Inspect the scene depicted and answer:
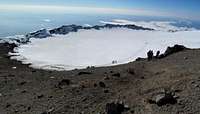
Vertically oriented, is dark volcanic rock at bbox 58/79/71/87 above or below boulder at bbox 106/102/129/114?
below

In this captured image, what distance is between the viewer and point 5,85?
2316 centimetres

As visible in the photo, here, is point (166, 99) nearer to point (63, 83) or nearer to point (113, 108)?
point (113, 108)

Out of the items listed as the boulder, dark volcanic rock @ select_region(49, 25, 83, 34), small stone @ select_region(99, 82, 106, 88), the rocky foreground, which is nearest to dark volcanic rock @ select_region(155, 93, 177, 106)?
the rocky foreground

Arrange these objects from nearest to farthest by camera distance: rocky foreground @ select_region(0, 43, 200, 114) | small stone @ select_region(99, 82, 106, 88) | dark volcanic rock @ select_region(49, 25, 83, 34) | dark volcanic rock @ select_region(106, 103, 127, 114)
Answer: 1. dark volcanic rock @ select_region(106, 103, 127, 114)
2. rocky foreground @ select_region(0, 43, 200, 114)
3. small stone @ select_region(99, 82, 106, 88)
4. dark volcanic rock @ select_region(49, 25, 83, 34)

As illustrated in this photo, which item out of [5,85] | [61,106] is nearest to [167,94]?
[61,106]

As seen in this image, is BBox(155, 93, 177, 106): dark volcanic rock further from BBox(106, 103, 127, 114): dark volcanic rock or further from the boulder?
BBox(106, 103, 127, 114): dark volcanic rock

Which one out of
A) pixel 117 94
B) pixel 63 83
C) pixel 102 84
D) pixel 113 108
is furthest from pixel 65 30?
pixel 113 108

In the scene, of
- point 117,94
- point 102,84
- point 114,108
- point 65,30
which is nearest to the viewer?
point 114,108

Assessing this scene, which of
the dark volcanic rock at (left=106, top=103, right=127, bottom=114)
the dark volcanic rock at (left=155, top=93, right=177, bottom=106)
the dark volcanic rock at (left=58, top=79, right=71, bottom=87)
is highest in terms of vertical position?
→ the dark volcanic rock at (left=155, top=93, right=177, bottom=106)

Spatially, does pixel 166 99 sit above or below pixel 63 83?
above

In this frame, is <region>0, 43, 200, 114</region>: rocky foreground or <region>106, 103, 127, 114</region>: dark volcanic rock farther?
<region>0, 43, 200, 114</region>: rocky foreground

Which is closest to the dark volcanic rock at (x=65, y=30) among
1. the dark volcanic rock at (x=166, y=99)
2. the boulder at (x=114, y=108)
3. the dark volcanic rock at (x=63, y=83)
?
the dark volcanic rock at (x=63, y=83)

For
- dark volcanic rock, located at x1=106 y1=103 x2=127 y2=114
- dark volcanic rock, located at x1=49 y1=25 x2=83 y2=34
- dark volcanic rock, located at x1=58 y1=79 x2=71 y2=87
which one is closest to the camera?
dark volcanic rock, located at x1=106 y1=103 x2=127 y2=114

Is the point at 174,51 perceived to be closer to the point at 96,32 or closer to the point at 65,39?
the point at 65,39
